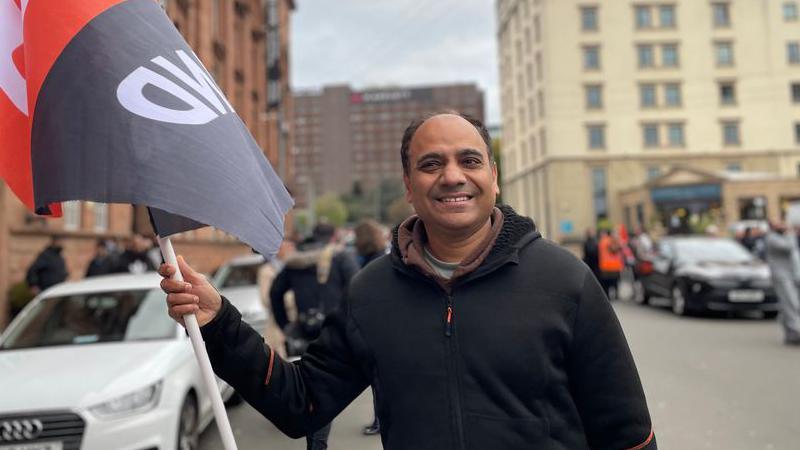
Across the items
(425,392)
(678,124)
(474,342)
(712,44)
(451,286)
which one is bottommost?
(425,392)

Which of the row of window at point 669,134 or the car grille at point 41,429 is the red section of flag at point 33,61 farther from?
Answer: the row of window at point 669,134

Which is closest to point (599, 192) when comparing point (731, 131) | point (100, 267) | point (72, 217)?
point (731, 131)

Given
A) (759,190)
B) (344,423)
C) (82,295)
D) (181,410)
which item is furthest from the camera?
(759,190)

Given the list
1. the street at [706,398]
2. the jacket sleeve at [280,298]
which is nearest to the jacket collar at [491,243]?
the street at [706,398]

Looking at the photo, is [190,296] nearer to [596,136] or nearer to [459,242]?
[459,242]

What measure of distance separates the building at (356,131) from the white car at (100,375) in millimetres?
138191

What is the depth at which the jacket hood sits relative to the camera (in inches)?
70.5

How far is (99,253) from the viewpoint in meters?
10.9

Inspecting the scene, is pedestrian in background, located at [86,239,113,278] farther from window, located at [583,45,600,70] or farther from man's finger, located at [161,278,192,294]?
window, located at [583,45,600,70]

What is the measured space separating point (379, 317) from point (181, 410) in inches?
137

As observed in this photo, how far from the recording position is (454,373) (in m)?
1.72

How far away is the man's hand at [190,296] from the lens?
1.76 meters

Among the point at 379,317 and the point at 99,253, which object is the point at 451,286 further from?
the point at 99,253

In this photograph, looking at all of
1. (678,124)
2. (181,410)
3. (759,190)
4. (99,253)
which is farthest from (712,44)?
(181,410)
